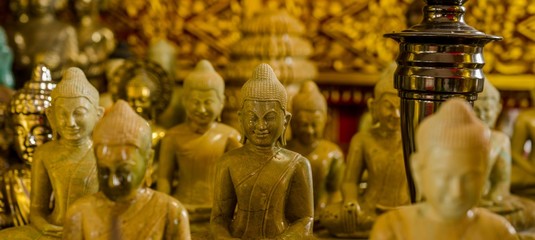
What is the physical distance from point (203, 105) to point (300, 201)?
1.60 feet

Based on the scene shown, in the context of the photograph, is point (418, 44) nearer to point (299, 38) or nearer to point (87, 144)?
point (87, 144)

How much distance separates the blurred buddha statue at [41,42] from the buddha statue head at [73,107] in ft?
4.86

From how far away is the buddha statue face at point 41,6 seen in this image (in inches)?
140

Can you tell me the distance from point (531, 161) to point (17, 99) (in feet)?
4.71

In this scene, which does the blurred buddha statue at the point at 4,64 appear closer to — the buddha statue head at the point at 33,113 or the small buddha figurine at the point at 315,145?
the buddha statue head at the point at 33,113

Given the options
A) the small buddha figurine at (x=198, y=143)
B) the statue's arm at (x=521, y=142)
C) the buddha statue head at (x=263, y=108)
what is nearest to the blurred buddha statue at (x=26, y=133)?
the small buddha figurine at (x=198, y=143)

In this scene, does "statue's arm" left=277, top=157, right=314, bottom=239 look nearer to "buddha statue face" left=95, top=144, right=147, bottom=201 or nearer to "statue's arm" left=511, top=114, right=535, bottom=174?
"buddha statue face" left=95, top=144, right=147, bottom=201

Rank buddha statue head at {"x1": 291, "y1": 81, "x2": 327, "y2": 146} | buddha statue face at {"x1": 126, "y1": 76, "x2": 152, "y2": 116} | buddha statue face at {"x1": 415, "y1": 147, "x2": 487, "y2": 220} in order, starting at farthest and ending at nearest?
buddha statue face at {"x1": 126, "y1": 76, "x2": 152, "y2": 116} → buddha statue head at {"x1": 291, "y1": 81, "x2": 327, "y2": 146} → buddha statue face at {"x1": 415, "y1": 147, "x2": 487, "y2": 220}

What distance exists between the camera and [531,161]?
9.11 ft

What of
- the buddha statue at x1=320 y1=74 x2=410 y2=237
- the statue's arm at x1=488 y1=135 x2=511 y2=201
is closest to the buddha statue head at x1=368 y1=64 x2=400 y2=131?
the buddha statue at x1=320 y1=74 x2=410 y2=237

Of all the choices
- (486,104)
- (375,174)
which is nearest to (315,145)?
(375,174)

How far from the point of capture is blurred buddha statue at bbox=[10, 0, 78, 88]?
3.50m

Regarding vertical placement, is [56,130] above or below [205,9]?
below

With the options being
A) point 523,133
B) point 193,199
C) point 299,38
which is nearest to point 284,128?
point 193,199
